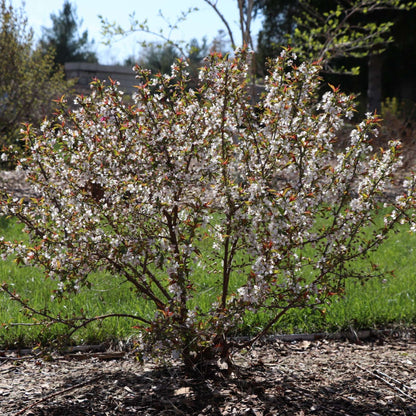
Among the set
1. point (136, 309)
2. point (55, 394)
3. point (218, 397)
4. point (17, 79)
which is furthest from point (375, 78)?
point (55, 394)

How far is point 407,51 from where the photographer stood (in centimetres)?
1636

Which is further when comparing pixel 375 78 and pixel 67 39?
pixel 67 39

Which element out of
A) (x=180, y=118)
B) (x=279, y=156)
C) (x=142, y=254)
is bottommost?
(x=142, y=254)

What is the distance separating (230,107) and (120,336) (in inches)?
70.5

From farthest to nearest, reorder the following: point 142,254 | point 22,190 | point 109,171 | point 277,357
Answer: point 22,190 → point 277,357 → point 109,171 → point 142,254

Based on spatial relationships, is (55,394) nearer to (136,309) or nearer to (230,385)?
(230,385)

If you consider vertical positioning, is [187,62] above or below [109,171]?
above

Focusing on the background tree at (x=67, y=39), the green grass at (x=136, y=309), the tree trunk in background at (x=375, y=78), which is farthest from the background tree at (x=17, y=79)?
the background tree at (x=67, y=39)

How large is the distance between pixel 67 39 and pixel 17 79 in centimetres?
1613

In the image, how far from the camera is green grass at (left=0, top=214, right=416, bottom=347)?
3508 millimetres

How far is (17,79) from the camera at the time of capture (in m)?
9.40

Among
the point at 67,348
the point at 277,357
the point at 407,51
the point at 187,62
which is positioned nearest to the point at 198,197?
the point at 187,62

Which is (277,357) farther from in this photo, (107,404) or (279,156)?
(279,156)

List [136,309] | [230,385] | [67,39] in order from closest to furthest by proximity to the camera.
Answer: [230,385] < [136,309] < [67,39]
